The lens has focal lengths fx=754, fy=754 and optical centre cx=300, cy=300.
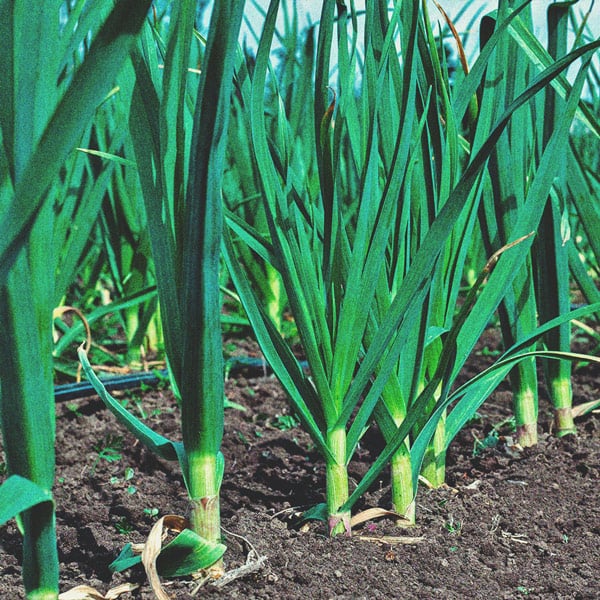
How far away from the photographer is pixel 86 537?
0.87 m

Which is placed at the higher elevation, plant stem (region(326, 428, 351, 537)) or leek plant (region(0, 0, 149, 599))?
leek plant (region(0, 0, 149, 599))

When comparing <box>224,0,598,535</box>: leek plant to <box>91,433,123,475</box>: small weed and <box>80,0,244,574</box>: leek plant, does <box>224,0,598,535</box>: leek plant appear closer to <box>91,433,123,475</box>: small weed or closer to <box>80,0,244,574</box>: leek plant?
<box>80,0,244,574</box>: leek plant

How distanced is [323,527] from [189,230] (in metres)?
0.45

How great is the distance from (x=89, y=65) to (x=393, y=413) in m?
0.57

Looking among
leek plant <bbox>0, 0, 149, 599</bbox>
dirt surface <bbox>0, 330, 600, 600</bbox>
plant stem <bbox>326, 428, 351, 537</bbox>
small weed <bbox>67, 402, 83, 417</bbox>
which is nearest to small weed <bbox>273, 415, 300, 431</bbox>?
dirt surface <bbox>0, 330, 600, 600</bbox>

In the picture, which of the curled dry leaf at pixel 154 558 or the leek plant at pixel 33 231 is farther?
the curled dry leaf at pixel 154 558

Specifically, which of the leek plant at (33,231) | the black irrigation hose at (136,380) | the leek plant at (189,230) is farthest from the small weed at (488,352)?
the leek plant at (33,231)

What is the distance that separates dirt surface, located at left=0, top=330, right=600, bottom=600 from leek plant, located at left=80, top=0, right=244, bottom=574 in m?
0.11

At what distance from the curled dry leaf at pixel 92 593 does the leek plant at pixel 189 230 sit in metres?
0.03

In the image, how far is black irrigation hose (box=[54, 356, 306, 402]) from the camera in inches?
58.4

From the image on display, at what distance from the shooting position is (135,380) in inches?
62.2

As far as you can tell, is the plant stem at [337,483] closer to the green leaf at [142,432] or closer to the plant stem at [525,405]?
the green leaf at [142,432]

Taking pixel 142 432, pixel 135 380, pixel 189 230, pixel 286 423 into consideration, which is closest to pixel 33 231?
pixel 189 230

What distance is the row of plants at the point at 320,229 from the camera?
21.5 inches
